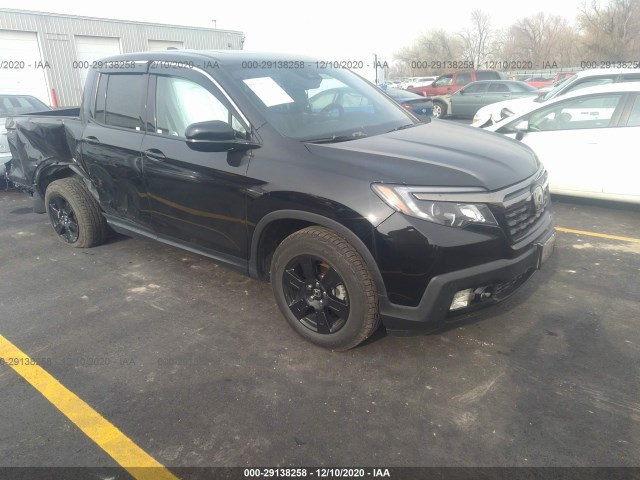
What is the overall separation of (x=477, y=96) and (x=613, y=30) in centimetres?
3442

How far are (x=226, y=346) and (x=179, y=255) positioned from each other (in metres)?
1.86

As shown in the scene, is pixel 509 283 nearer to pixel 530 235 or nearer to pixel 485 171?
→ pixel 530 235

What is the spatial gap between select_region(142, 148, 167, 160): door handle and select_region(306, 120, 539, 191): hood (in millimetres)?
1285

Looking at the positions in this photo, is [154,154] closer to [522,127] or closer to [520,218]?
[520,218]

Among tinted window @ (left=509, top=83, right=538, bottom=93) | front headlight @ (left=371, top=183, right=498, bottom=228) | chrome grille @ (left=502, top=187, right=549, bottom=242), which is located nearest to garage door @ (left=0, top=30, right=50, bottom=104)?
tinted window @ (left=509, top=83, right=538, bottom=93)

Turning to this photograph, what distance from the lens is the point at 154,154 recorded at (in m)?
3.55

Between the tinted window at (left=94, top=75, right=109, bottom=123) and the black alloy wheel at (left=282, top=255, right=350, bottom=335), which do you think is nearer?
the black alloy wheel at (left=282, top=255, right=350, bottom=335)

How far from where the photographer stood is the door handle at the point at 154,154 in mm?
3500

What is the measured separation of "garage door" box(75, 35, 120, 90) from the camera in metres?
20.6

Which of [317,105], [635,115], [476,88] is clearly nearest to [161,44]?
[476,88]

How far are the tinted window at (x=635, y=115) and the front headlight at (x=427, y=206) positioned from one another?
4162mm

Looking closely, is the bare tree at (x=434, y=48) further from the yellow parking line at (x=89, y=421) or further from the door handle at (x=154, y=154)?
the yellow parking line at (x=89, y=421)

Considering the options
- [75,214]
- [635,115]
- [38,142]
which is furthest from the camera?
[635,115]

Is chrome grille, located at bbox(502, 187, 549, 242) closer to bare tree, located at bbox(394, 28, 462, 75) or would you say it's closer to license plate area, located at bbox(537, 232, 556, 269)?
license plate area, located at bbox(537, 232, 556, 269)
